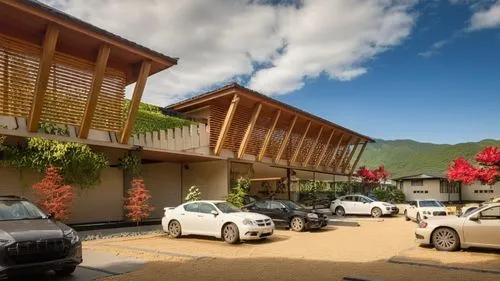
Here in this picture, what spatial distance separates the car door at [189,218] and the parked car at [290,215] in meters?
4.17

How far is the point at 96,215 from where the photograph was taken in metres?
18.5

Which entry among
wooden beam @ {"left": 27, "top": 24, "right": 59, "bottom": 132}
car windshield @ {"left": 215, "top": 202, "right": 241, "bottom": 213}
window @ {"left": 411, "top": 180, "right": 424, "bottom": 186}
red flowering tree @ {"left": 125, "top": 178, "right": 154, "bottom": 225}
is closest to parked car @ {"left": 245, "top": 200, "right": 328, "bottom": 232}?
car windshield @ {"left": 215, "top": 202, "right": 241, "bottom": 213}

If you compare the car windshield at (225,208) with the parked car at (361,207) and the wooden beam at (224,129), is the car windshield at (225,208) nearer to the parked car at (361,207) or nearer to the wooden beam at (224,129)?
the wooden beam at (224,129)

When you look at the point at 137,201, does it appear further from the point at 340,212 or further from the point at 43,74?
the point at 340,212

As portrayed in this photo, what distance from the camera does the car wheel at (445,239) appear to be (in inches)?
462

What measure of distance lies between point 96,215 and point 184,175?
637 centimetres

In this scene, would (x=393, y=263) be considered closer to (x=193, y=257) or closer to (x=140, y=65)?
(x=193, y=257)

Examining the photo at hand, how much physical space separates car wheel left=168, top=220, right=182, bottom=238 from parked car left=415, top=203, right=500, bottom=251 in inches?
310

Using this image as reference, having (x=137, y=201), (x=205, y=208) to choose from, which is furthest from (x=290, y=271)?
(x=137, y=201)

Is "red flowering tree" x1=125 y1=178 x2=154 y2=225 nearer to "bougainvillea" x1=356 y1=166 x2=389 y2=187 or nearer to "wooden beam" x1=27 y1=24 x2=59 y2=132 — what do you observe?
"wooden beam" x1=27 y1=24 x2=59 y2=132

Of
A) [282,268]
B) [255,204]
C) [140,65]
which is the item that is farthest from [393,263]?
[140,65]

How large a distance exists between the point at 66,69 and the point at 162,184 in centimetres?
931

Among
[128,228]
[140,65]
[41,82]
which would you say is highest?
[140,65]

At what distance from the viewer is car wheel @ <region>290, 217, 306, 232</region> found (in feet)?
57.4
